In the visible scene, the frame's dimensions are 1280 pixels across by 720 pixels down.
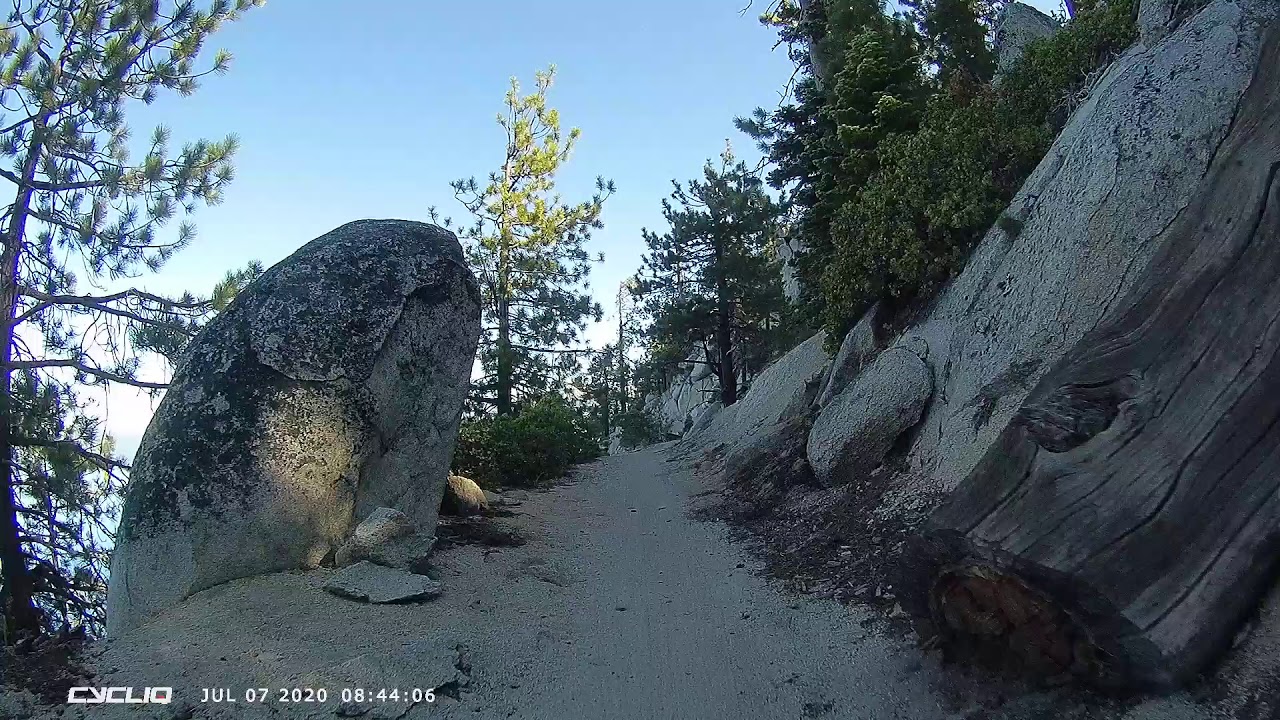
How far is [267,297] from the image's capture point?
6.54 metres

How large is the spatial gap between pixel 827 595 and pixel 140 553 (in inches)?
197

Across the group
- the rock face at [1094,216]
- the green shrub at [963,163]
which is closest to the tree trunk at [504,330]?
the green shrub at [963,163]

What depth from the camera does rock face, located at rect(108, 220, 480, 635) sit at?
18.6ft

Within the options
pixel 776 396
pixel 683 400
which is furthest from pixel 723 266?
pixel 683 400

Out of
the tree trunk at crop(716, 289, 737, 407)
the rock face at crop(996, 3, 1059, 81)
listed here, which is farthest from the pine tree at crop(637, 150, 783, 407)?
the rock face at crop(996, 3, 1059, 81)

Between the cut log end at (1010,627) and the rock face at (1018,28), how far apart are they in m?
10.9

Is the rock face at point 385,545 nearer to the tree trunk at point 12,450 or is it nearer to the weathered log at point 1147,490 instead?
the weathered log at point 1147,490

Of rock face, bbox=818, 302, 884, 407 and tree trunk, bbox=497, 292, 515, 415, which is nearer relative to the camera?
rock face, bbox=818, 302, 884, 407

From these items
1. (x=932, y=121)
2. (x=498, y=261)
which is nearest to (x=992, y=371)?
(x=932, y=121)

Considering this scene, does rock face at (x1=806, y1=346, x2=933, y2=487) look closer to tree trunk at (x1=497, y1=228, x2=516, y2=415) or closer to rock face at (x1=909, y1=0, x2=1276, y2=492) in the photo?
rock face at (x1=909, y1=0, x2=1276, y2=492)

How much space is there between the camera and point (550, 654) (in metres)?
5.11

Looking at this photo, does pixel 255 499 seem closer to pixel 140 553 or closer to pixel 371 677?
pixel 140 553

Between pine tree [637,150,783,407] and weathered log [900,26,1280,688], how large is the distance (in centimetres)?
1919

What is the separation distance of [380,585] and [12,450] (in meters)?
5.80
